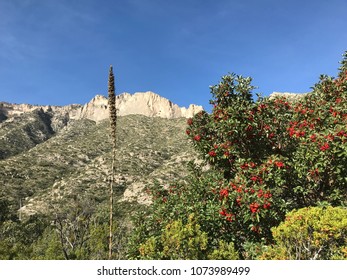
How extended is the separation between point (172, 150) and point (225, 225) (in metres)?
96.4

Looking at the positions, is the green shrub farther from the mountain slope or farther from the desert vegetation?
the mountain slope

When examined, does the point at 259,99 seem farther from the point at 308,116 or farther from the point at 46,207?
the point at 46,207

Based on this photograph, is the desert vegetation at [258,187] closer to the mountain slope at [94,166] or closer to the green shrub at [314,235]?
the green shrub at [314,235]

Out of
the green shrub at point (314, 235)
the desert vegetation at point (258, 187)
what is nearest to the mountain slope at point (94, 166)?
the desert vegetation at point (258, 187)

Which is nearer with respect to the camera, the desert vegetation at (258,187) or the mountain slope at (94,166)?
the desert vegetation at (258,187)

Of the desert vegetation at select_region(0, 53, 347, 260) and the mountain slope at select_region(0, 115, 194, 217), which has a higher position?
the mountain slope at select_region(0, 115, 194, 217)

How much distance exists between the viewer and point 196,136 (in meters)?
13.6

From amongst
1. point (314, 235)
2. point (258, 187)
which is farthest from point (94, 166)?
point (314, 235)

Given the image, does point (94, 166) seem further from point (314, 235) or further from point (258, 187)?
point (314, 235)

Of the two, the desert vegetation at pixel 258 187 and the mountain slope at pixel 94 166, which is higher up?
the mountain slope at pixel 94 166

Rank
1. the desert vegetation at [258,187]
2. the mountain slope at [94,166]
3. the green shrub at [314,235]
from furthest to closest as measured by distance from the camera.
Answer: the mountain slope at [94,166] → the desert vegetation at [258,187] → the green shrub at [314,235]

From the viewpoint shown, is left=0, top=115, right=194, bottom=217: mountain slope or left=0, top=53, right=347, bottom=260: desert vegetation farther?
left=0, top=115, right=194, bottom=217: mountain slope

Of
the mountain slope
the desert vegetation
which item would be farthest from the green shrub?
the mountain slope
